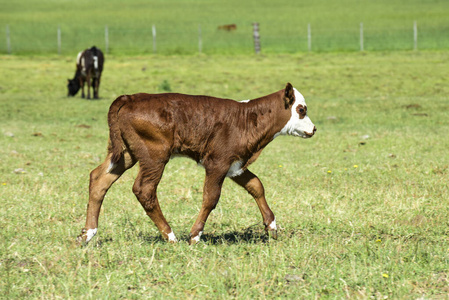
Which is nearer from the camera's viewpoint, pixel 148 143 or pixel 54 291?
pixel 54 291

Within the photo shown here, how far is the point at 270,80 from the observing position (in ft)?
85.8

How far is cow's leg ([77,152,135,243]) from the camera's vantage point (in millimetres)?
6105

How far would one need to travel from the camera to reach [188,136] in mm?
6016

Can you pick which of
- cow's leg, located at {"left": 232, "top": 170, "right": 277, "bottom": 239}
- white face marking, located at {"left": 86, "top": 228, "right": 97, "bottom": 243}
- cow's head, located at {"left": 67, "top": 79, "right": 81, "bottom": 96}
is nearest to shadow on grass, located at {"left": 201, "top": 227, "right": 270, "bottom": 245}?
cow's leg, located at {"left": 232, "top": 170, "right": 277, "bottom": 239}

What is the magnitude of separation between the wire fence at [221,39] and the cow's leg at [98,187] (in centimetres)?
3234

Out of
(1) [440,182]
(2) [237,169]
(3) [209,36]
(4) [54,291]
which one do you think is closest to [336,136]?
(1) [440,182]

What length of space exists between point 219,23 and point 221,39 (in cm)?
869

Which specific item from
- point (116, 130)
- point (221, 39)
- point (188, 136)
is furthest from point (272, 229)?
point (221, 39)

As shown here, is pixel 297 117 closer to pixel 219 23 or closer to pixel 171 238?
pixel 171 238

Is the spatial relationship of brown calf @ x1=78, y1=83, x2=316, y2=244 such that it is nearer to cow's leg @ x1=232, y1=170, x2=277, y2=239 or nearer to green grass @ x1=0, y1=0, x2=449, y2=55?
cow's leg @ x1=232, y1=170, x2=277, y2=239

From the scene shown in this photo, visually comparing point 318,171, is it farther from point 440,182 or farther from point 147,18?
point 147,18

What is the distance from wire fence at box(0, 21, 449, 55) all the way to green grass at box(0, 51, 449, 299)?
21315 millimetres

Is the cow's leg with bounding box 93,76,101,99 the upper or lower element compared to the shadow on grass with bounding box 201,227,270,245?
upper

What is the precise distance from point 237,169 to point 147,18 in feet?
174
